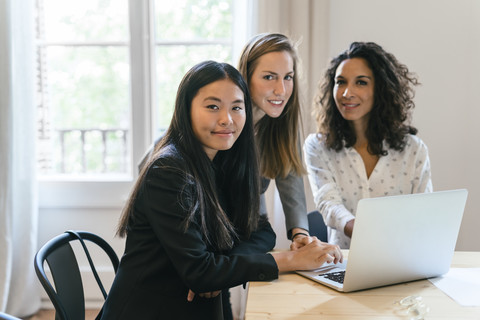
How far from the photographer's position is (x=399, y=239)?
3.87ft

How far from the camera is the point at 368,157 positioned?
6.84 ft

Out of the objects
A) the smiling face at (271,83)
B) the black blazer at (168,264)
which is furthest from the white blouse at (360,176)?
the black blazer at (168,264)

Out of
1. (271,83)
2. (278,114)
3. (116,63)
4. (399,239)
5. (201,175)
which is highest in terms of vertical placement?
(116,63)

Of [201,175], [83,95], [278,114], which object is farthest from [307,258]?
[83,95]

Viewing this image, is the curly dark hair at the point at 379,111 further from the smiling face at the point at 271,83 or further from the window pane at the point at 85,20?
the window pane at the point at 85,20

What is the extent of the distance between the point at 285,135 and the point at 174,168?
2.16 feet

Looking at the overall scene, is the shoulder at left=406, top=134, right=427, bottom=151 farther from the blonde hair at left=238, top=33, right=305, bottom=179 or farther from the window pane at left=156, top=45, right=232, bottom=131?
the window pane at left=156, top=45, right=232, bottom=131

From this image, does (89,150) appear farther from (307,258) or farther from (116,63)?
(307,258)

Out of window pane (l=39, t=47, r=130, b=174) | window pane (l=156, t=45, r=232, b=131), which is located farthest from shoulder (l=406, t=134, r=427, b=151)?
window pane (l=39, t=47, r=130, b=174)

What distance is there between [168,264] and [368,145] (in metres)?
1.14

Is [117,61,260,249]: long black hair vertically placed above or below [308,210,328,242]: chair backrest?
above

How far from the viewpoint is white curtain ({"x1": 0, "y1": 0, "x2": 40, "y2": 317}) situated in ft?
8.79

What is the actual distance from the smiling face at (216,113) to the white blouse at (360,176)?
772 millimetres

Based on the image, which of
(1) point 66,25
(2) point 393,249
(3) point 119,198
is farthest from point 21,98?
(2) point 393,249
